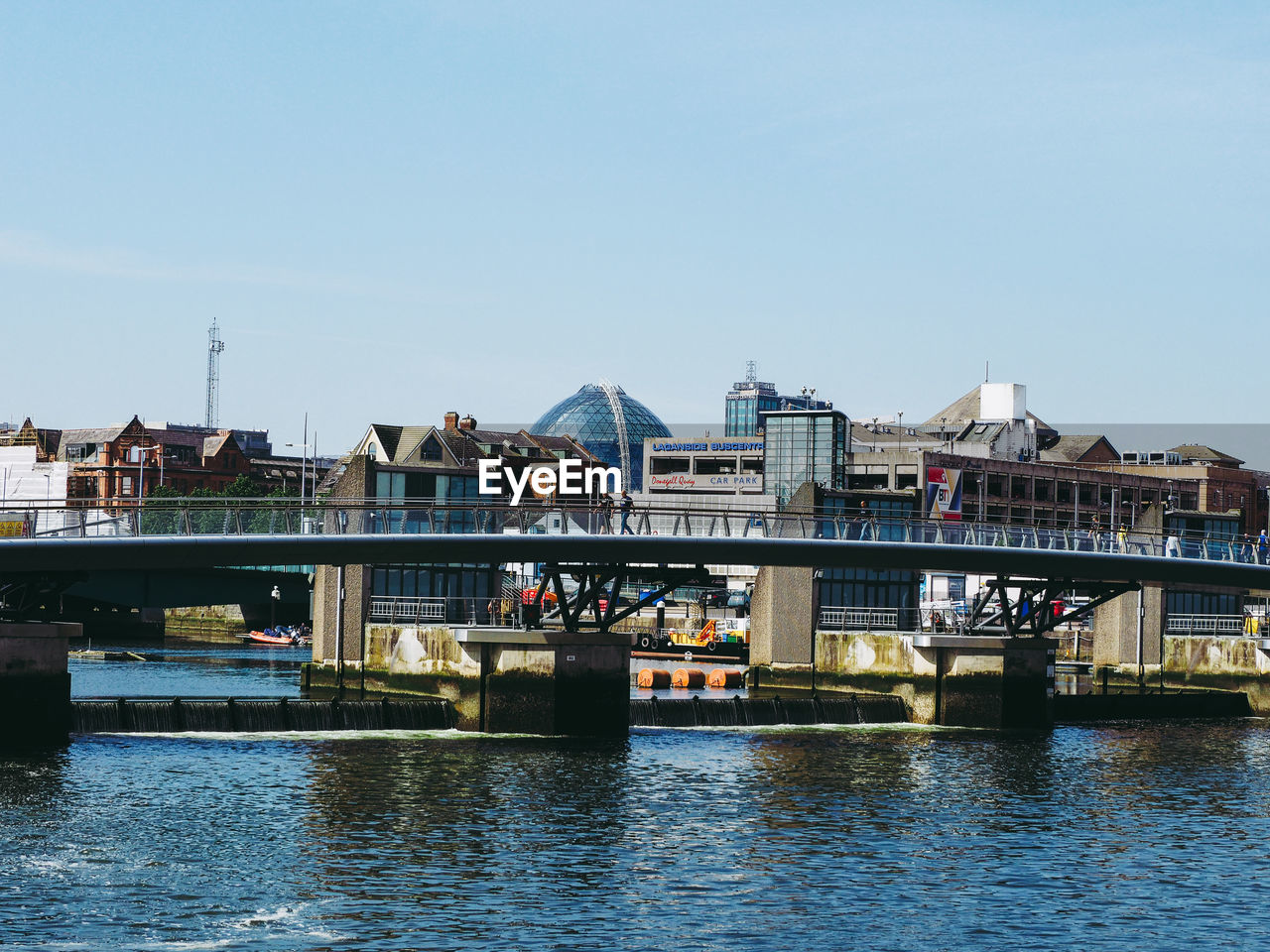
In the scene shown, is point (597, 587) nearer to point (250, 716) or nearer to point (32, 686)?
point (250, 716)

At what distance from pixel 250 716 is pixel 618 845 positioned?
31.1m

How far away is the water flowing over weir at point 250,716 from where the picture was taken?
76.2m

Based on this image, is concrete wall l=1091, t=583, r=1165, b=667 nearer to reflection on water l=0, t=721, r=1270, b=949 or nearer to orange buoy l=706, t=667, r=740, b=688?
orange buoy l=706, t=667, r=740, b=688

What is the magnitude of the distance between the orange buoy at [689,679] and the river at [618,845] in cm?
3890

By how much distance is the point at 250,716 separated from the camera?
7906cm

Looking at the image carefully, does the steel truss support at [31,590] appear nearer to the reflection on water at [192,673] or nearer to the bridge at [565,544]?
the bridge at [565,544]

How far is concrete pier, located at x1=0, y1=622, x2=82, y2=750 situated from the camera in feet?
235

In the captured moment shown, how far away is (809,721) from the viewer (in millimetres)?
91500

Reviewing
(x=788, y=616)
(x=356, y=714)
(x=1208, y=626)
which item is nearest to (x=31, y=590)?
(x=356, y=714)

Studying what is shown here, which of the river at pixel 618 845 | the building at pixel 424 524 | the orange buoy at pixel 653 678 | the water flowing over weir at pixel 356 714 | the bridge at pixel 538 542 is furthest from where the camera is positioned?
the orange buoy at pixel 653 678

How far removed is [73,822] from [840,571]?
294 ft

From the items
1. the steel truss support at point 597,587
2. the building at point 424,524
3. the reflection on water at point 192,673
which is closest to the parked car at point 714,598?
the building at point 424,524

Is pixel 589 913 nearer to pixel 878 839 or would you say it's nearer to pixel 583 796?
pixel 878 839

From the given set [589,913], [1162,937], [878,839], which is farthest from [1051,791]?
[589,913]
